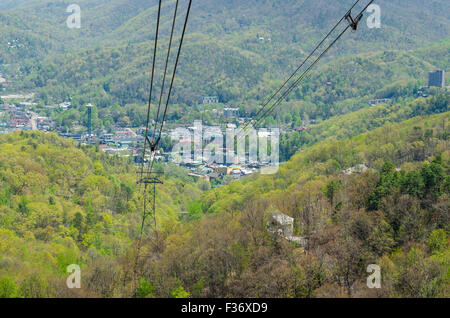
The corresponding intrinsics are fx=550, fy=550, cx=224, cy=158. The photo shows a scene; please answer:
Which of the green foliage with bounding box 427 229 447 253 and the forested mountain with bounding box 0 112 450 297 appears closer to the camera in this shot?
the forested mountain with bounding box 0 112 450 297

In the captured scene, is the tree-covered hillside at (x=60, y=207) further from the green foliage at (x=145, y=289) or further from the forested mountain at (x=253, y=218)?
the green foliage at (x=145, y=289)

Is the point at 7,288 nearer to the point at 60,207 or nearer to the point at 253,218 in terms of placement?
the point at 253,218

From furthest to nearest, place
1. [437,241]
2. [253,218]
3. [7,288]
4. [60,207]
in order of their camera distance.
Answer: [60,207] < [253,218] < [7,288] < [437,241]

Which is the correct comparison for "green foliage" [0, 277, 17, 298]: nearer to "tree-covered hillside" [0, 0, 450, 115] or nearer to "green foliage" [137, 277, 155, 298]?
"green foliage" [137, 277, 155, 298]

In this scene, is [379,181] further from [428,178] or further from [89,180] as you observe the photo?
[89,180]

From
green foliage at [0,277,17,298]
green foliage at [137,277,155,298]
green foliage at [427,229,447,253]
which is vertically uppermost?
green foliage at [427,229,447,253]

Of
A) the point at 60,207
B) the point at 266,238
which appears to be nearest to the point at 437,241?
the point at 266,238

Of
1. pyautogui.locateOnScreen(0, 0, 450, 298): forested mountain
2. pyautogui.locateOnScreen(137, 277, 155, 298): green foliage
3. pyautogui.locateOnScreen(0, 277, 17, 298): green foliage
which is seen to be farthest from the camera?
pyautogui.locateOnScreen(137, 277, 155, 298): green foliage

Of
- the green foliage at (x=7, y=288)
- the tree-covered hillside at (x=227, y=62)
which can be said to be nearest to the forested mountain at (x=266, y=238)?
the green foliage at (x=7, y=288)

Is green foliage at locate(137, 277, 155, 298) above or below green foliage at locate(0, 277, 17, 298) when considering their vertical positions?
below

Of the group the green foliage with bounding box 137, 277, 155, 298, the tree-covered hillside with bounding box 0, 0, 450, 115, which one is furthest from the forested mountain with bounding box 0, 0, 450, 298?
the tree-covered hillside with bounding box 0, 0, 450, 115
